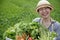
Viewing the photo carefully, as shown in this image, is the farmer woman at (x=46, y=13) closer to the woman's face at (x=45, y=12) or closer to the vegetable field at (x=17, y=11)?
the woman's face at (x=45, y=12)

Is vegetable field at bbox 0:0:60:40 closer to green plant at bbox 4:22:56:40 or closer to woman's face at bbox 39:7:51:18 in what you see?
woman's face at bbox 39:7:51:18

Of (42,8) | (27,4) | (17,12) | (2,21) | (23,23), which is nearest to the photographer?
(23,23)

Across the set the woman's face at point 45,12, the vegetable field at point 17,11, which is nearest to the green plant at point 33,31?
the woman's face at point 45,12

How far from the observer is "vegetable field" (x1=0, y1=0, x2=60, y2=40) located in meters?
8.23

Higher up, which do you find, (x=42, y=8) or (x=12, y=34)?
(x=42, y=8)

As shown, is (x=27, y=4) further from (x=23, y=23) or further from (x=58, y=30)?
(x=23, y=23)

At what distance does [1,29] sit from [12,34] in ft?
13.7

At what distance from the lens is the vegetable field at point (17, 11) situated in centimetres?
823

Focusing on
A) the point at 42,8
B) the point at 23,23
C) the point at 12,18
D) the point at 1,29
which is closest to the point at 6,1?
the point at 12,18

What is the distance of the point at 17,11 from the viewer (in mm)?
9398

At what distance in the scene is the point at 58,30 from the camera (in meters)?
4.14

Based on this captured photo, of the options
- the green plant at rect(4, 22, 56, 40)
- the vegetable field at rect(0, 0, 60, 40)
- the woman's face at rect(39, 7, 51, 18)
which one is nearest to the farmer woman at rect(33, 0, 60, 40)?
the woman's face at rect(39, 7, 51, 18)

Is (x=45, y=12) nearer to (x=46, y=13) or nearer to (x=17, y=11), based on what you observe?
(x=46, y=13)

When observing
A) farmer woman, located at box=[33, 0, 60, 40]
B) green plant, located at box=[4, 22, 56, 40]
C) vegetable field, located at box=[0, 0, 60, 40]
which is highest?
vegetable field, located at box=[0, 0, 60, 40]
